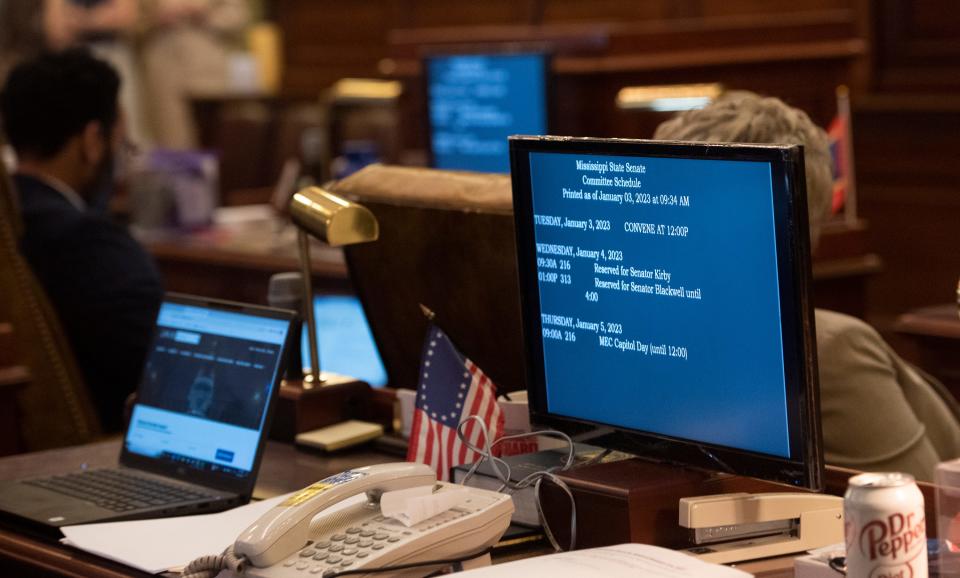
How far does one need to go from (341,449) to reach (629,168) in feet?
2.50

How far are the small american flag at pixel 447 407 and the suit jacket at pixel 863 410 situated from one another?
48cm

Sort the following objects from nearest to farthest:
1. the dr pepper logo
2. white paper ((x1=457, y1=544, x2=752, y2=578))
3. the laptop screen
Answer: the dr pepper logo
white paper ((x1=457, y1=544, x2=752, y2=578))
the laptop screen

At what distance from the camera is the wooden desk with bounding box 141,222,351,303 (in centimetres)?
424

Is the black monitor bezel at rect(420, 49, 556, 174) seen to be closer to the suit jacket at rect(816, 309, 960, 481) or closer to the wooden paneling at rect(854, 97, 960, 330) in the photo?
the wooden paneling at rect(854, 97, 960, 330)

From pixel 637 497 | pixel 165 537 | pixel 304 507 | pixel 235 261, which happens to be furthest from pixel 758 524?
pixel 235 261

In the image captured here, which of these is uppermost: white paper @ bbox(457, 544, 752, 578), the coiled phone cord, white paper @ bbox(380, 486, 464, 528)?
white paper @ bbox(380, 486, 464, 528)

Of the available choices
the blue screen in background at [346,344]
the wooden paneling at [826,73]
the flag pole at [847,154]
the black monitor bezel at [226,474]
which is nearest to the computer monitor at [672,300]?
the black monitor bezel at [226,474]

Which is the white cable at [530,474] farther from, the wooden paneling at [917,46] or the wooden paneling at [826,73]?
the wooden paneling at [917,46]

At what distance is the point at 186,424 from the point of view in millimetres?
2033

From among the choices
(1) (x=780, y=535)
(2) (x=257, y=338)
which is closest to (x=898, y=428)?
(1) (x=780, y=535)

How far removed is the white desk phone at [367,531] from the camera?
1449 millimetres

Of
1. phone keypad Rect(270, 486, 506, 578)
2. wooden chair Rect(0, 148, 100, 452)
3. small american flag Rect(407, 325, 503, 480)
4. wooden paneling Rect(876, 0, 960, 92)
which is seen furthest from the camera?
wooden paneling Rect(876, 0, 960, 92)

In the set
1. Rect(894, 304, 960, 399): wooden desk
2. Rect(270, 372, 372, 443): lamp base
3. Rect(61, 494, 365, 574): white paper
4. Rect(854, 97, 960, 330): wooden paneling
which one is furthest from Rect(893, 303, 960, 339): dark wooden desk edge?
Rect(854, 97, 960, 330): wooden paneling

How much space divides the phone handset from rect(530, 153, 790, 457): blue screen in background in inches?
9.1
